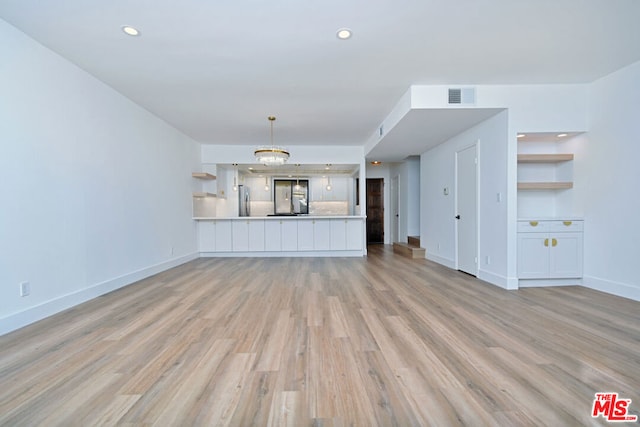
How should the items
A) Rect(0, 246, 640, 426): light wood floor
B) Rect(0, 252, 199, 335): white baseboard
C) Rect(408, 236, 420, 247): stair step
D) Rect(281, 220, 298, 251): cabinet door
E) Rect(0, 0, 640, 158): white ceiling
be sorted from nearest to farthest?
Rect(0, 246, 640, 426): light wood floor → Rect(0, 0, 640, 158): white ceiling → Rect(0, 252, 199, 335): white baseboard → Rect(281, 220, 298, 251): cabinet door → Rect(408, 236, 420, 247): stair step

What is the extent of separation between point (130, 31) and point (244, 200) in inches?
215

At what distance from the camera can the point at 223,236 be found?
6.29 metres

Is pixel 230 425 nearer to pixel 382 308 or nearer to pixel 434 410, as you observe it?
pixel 434 410

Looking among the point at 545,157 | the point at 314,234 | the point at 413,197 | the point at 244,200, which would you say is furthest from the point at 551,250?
the point at 244,200

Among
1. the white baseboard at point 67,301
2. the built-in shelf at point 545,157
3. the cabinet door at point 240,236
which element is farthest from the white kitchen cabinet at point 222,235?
the built-in shelf at point 545,157

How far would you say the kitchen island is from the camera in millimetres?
6297

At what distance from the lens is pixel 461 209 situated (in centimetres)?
462

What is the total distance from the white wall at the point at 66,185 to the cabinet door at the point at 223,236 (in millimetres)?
1810

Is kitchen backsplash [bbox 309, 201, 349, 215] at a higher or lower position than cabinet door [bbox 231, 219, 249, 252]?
higher

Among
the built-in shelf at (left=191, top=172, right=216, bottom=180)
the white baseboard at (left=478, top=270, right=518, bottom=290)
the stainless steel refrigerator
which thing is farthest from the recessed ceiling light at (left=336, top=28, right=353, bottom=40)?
the stainless steel refrigerator

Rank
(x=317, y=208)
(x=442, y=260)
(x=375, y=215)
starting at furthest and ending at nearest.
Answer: (x=375, y=215), (x=317, y=208), (x=442, y=260)

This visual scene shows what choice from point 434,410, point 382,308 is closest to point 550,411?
point 434,410

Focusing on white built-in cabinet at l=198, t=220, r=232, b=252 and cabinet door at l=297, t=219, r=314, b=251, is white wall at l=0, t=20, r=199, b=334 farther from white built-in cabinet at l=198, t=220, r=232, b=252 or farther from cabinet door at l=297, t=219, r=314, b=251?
cabinet door at l=297, t=219, r=314, b=251

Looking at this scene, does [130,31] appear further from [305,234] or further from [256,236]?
[305,234]
